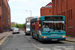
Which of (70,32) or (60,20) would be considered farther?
(70,32)

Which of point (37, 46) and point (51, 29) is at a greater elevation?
point (51, 29)

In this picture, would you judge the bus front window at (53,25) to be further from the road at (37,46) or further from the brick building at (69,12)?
the brick building at (69,12)

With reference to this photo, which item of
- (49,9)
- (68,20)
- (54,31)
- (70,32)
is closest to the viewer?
(54,31)

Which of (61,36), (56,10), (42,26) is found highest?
(56,10)

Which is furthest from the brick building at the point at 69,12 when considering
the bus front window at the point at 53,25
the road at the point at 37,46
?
the road at the point at 37,46

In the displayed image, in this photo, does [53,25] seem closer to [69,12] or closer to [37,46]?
[37,46]

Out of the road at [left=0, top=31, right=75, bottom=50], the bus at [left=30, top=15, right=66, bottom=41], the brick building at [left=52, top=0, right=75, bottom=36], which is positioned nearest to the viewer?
the road at [left=0, top=31, right=75, bottom=50]

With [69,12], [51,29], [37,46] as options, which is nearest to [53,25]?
[51,29]

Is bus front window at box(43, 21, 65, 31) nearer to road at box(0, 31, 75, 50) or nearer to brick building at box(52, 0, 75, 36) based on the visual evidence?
road at box(0, 31, 75, 50)

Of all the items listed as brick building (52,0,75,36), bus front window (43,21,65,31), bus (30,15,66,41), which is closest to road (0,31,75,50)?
bus (30,15,66,41)

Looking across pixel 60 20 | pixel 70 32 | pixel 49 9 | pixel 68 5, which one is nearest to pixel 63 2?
pixel 68 5

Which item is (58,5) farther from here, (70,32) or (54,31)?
(54,31)

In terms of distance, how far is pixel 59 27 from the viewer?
14.0m

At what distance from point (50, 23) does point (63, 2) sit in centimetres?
→ 1415
